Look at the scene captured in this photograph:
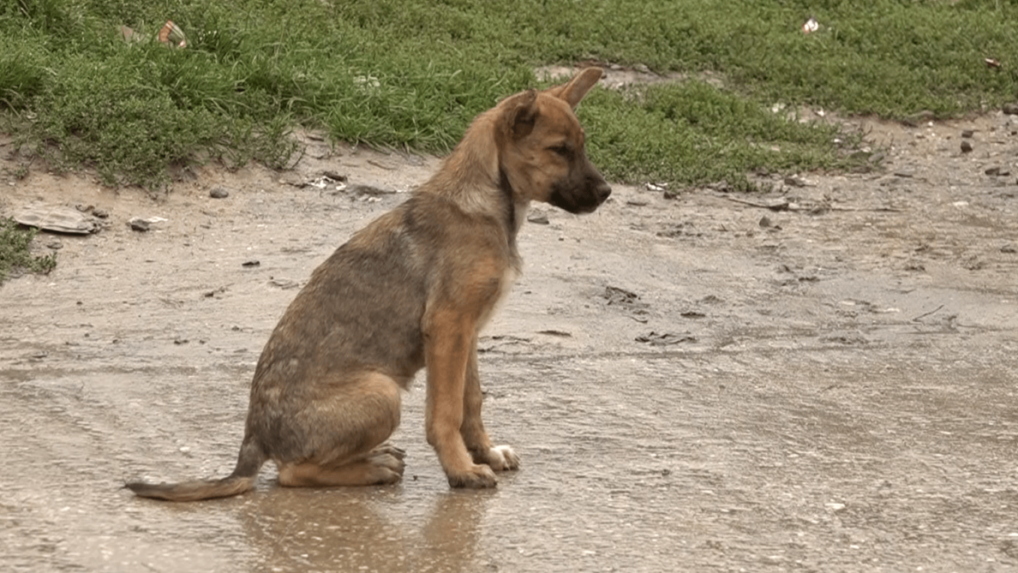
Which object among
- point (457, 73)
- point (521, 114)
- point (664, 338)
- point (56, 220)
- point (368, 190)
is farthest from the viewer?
point (457, 73)

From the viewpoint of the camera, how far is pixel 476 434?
19.9 ft

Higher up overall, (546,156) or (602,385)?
(546,156)

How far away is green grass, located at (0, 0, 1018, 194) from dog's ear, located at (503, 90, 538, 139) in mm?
4492

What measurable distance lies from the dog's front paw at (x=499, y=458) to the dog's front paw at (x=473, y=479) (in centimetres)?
21

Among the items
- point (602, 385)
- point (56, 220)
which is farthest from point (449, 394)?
point (56, 220)

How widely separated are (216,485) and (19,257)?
150 inches

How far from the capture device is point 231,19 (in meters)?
11.9

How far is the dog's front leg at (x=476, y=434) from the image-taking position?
19.7 ft

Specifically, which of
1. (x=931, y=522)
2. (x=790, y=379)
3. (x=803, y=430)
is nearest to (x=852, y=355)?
(x=790, y=379)

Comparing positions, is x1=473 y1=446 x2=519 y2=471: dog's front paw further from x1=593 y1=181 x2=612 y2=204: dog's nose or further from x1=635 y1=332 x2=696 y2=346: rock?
x1=635 y1=332 x2=696 y2=346: rock

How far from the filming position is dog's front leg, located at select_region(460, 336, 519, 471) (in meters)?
6.02

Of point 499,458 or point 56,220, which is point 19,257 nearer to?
point 56,220

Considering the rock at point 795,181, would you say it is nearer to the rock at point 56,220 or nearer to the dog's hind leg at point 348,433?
the rock at point 56,220

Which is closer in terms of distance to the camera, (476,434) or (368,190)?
(476,434)
